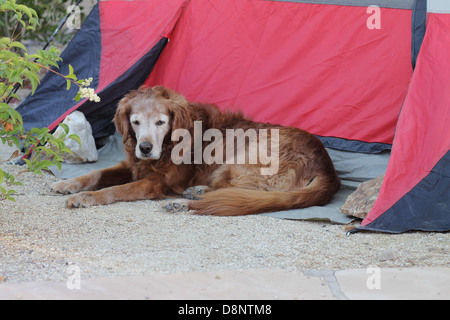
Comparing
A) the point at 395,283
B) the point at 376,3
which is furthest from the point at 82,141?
the point at 395,283

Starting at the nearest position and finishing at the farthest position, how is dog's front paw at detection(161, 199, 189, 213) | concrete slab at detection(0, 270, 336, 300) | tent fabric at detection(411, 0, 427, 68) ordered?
concrete slab at detection(0, 270, 336, 300) → dog's front paw at detection(161, 199, 189, 213) → tent fabric at detection(411, 0, 427, 68)

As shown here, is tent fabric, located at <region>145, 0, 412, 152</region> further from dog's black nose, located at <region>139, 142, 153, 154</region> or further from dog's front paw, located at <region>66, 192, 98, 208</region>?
dog's front paw, located at <region>66, 192, 98, 208</region>

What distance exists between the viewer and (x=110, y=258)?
9.02 ft

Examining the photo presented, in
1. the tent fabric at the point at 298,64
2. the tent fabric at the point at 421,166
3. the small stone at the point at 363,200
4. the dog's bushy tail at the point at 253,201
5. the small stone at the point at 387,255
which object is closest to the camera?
the small stone at the point at 387,255

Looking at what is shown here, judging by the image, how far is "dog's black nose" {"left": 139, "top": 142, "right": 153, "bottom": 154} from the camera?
411cm

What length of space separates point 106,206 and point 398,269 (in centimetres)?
201

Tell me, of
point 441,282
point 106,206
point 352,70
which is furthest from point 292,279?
point 352,70

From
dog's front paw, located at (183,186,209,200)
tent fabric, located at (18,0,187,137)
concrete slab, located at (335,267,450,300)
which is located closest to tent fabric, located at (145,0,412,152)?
tent fabric, located at (18,0,187,137)

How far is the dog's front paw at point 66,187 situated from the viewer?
4.14 metres

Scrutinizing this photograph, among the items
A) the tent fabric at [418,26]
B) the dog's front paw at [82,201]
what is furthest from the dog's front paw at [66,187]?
the tent fabric at [418,26]

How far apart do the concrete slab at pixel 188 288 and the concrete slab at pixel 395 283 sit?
0.36 feet

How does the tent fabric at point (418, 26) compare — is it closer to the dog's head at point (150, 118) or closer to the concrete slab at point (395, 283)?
the dog's head at point (150, 118)

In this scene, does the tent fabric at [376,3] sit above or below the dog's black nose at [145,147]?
above

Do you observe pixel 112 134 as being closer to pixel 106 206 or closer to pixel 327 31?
pixel 106 206
